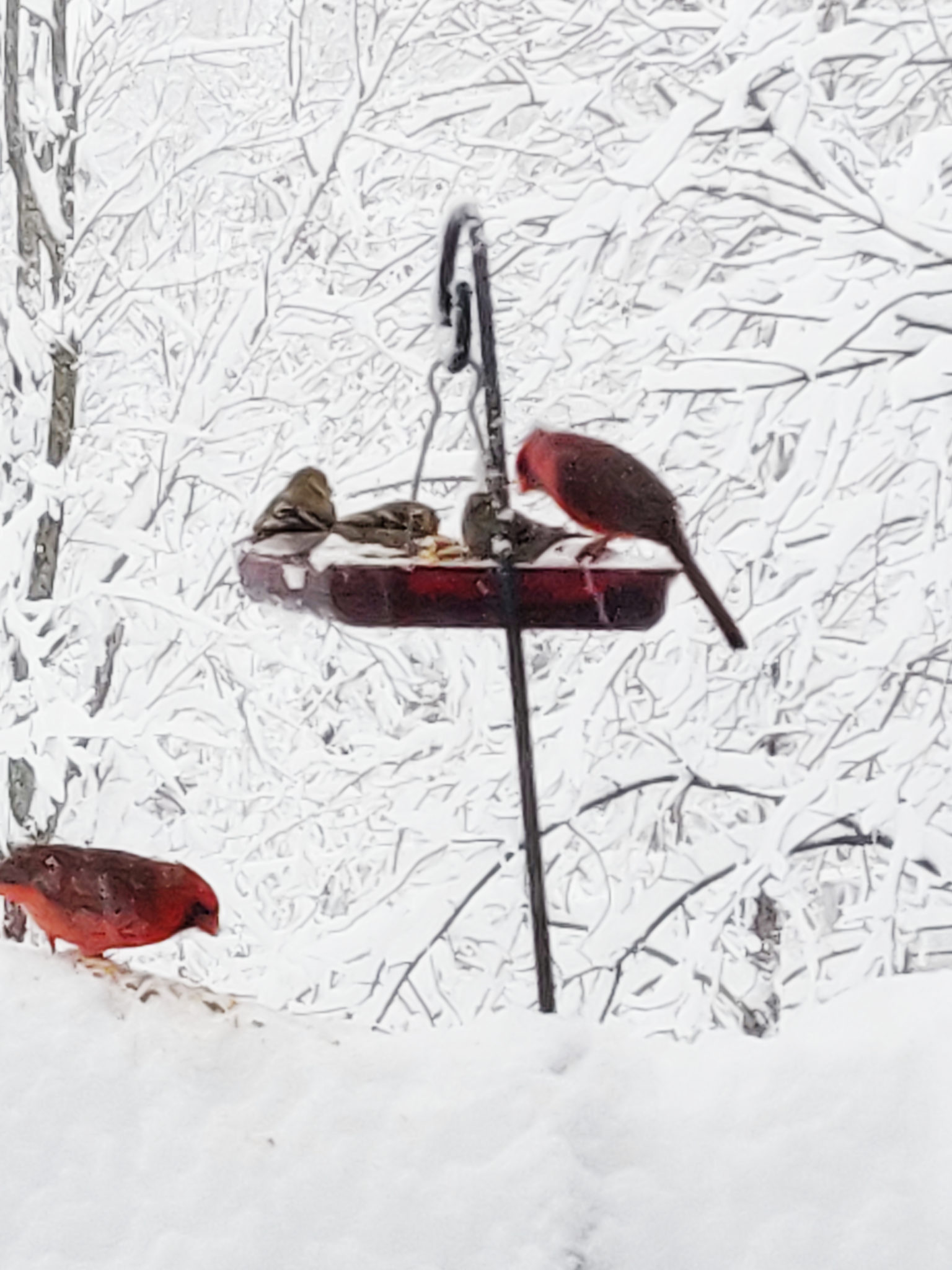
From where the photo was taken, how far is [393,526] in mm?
791

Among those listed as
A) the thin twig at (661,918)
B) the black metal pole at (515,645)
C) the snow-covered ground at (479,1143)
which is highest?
the black metal pole at (515,645)

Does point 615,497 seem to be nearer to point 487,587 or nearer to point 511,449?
point 487,587

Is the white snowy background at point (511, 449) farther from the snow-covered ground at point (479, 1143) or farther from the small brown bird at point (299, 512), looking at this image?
the snow-covered ground at point (479, 1143)

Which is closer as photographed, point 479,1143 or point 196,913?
point 479,1143

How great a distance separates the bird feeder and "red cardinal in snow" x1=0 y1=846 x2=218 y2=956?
0.53 feet

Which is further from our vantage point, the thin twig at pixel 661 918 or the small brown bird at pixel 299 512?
the thin twig at pixel 661 918

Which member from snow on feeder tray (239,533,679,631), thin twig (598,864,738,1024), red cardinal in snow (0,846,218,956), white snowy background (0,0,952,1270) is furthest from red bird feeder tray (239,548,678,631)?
thin twig (598,864,738,1024)

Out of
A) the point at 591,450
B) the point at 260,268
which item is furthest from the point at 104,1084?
the point at 260,268

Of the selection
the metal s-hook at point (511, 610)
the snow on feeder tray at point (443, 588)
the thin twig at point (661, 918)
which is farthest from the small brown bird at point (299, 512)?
the thin twig at point (661, 918)

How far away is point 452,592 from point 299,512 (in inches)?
5.2

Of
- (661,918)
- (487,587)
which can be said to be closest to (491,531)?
(487,587)

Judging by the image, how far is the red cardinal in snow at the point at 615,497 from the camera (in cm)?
73

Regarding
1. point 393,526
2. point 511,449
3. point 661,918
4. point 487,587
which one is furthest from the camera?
point 661,918

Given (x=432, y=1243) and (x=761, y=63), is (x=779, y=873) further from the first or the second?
(x=432, y=1243)
